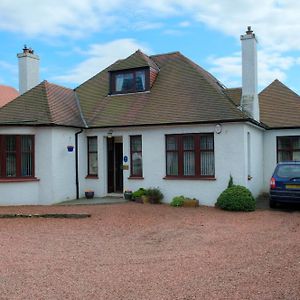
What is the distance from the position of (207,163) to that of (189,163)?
2.48ft

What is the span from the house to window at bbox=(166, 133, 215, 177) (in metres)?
0.04

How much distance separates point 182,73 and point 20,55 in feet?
27.9

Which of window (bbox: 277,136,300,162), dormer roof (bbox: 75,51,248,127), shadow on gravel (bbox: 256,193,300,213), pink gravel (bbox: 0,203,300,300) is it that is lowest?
pink gravel (bbox: 0,203,300,300)

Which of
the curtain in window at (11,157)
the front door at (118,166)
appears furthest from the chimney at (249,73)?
the curtain in window at (11,157)

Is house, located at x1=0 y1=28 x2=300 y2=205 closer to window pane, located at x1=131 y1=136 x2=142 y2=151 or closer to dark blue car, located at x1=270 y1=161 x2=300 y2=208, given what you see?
window pane, located at x1=131 y1=136 x2=142 y2=151

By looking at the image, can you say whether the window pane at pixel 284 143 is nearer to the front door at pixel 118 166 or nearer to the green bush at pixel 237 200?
the green bush at pixel 237 200

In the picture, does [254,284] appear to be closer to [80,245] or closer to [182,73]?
[80,245]

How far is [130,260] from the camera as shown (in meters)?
7.80

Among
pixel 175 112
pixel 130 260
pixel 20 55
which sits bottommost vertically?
pixel 130 260

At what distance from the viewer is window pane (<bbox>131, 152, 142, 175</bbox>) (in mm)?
17156

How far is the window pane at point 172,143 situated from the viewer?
1641cm

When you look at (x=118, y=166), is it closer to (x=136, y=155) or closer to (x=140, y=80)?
(x=136, y=155)

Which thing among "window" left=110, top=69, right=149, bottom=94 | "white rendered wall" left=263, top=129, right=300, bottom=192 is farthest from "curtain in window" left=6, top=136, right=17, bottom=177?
"white rendered wall" left=263, top=129, right=300, bottom=192

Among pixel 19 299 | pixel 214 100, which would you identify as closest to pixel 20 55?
pixel 214 100
